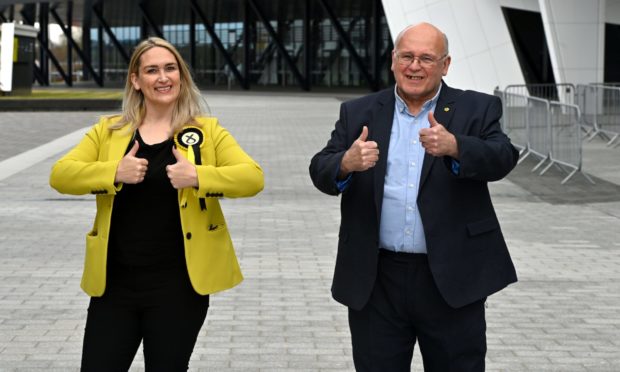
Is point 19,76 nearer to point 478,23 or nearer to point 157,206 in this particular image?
point 478,23

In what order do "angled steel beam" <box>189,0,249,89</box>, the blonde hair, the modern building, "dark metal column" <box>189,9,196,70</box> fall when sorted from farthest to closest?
"dark metal column" <box>189,9,196,70</box> → "angled steel beam" <box>189,0,249,89</box> → the modern building → the blonde hair

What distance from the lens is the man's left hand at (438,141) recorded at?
3.47 metres

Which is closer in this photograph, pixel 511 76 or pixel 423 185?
pixel 423 185

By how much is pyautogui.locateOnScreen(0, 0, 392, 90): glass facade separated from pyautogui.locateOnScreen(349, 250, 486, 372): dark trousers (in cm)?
4837

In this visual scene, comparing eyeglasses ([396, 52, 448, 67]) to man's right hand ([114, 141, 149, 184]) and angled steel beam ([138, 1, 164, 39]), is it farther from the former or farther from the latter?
angled steel beam ([138, 1, 164, 39])

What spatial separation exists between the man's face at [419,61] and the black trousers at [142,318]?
0.98 meters

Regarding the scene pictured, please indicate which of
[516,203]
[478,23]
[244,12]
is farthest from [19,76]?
[516,203]

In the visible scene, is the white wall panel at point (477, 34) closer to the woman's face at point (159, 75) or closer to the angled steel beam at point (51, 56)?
the woman's face at point (159, 75)

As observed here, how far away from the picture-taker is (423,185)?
12.0ft

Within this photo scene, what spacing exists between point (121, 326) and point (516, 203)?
9623 millimetres

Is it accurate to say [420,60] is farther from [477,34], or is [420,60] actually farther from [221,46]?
[221,46]

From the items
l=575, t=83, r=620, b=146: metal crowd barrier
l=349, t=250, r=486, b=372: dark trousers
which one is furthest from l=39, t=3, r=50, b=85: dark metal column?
l=349, t=250, r=486, b=372: dark trousers

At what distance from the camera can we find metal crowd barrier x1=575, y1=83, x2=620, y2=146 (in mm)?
19531

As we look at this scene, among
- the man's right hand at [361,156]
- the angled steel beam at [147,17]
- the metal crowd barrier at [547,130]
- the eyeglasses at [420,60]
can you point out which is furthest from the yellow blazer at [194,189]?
the angled steel beam at [147,17]
